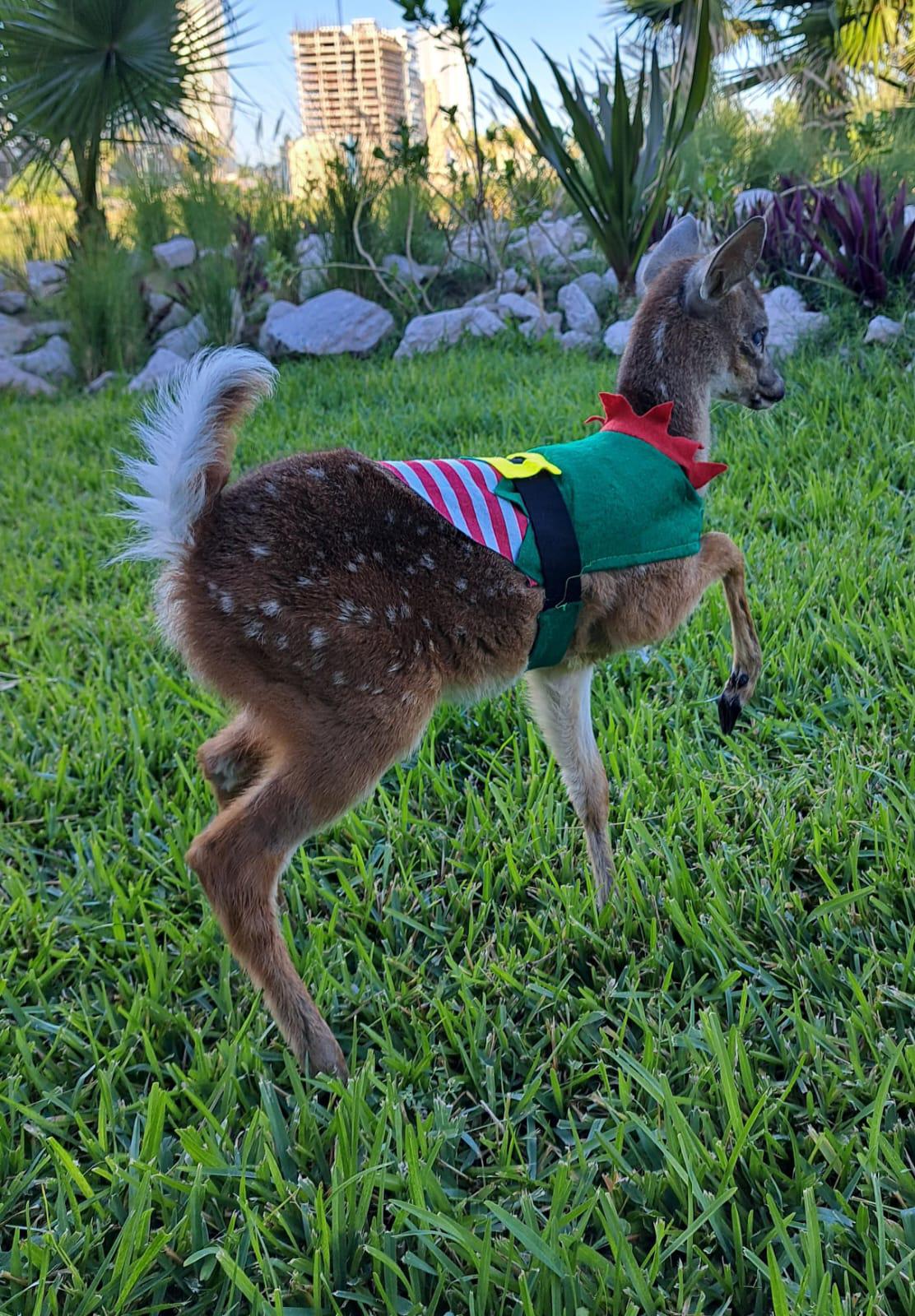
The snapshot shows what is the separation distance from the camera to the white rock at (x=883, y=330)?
5.39m

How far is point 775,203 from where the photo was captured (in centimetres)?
657

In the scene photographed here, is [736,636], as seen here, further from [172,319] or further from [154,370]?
[172,319]

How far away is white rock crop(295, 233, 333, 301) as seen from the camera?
28.1 ft

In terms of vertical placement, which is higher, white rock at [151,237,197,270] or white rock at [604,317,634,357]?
white rock at [151,237,197,270]

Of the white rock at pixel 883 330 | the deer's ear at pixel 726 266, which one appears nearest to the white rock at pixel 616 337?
the white rock at pixel 883 330

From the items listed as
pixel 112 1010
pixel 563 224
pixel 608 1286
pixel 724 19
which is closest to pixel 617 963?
pixel 608 1286

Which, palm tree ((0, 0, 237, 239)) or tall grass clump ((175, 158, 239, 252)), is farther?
tall grass clump ((175, 158, 239, 252))

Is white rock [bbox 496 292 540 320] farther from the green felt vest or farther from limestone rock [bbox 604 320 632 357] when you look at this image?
the green felt vest

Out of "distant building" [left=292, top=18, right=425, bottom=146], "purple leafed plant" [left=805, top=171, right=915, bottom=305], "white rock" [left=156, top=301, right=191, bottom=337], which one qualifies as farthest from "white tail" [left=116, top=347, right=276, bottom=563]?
"distant building" [left=292, top=18, right=425, bottom=146]

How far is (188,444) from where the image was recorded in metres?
1.84

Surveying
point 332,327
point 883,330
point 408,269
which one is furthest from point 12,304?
point 883,330

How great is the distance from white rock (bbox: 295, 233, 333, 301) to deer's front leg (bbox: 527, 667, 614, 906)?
7.00 meters

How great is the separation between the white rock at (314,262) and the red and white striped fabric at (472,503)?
7072mm

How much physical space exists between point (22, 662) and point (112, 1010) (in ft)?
5.91
